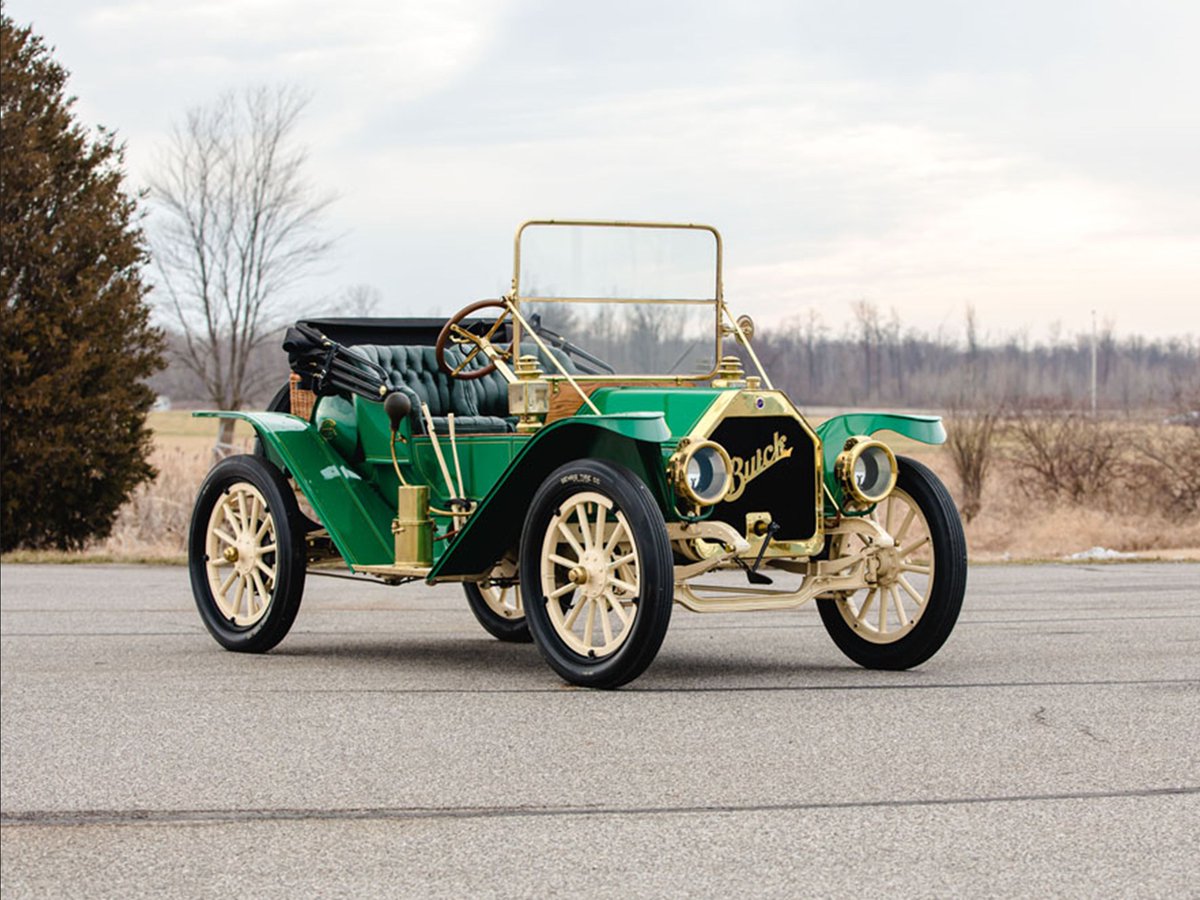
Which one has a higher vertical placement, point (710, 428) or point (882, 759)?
point (710, 428)

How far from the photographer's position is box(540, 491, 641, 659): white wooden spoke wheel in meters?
7.87

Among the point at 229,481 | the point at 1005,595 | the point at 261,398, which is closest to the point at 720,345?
the point at 229,481

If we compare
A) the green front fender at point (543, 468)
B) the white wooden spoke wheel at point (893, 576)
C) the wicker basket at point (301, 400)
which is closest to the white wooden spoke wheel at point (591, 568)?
the green front fender at point (543, 468)

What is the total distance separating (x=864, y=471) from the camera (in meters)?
8.60

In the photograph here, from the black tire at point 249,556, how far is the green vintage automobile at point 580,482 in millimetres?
16

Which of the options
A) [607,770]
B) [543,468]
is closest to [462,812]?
[607,770]

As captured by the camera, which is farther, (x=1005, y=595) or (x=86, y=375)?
(x=86, y=375)

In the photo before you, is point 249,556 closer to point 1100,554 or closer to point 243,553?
point 243,553

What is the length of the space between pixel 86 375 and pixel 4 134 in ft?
9.76

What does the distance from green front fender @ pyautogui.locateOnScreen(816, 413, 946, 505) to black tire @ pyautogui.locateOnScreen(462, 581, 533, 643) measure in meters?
2.49

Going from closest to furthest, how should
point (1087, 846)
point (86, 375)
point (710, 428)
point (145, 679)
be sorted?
point (1087, 846) → point (710, 428) → point (145, 679) → point (86, 375)

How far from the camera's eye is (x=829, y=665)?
9.06 m

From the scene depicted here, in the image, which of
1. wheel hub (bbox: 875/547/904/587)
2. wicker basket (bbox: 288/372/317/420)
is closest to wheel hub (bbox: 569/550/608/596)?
wheel hub (bbox: 875/547/904/587)

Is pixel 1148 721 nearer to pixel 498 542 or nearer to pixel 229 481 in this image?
pixel 498 542
